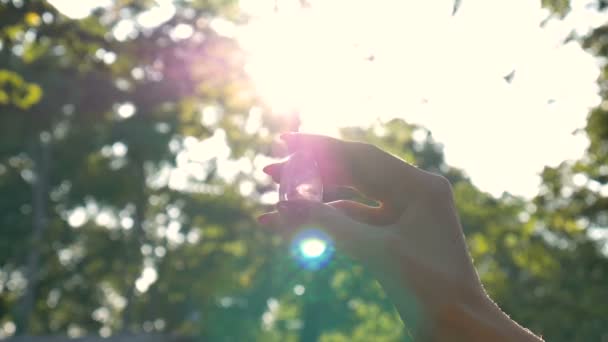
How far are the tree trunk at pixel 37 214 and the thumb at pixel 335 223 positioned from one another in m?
38.2

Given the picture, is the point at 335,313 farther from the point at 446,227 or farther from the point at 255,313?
the point at 446,227

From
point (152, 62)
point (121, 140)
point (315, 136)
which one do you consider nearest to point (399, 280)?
point (315, 136)

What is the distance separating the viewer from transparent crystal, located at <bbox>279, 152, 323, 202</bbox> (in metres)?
1.94

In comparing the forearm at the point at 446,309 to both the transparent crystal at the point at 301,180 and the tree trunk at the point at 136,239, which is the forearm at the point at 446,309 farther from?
the tree trunk at the point at 136,239

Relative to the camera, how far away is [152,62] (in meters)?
12.0

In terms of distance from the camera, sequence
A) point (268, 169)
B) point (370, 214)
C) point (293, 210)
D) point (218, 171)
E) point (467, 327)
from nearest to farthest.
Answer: point (467, 327), point (293, 210), point (370, 214), point (268, 169), point (218, 171)

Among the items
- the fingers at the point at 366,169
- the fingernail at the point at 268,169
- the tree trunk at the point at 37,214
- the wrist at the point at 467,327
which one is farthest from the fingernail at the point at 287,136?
the tree trunk at the point at 37,214

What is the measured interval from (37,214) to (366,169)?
137 feet

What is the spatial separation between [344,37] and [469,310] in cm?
964

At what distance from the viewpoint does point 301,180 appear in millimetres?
1970

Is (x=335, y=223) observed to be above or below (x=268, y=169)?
above

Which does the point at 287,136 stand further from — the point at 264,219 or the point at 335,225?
the point at 335,225

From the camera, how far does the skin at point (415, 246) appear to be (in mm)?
1785

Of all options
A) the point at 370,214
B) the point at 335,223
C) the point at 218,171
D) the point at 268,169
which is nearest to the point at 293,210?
the point at 335,223
